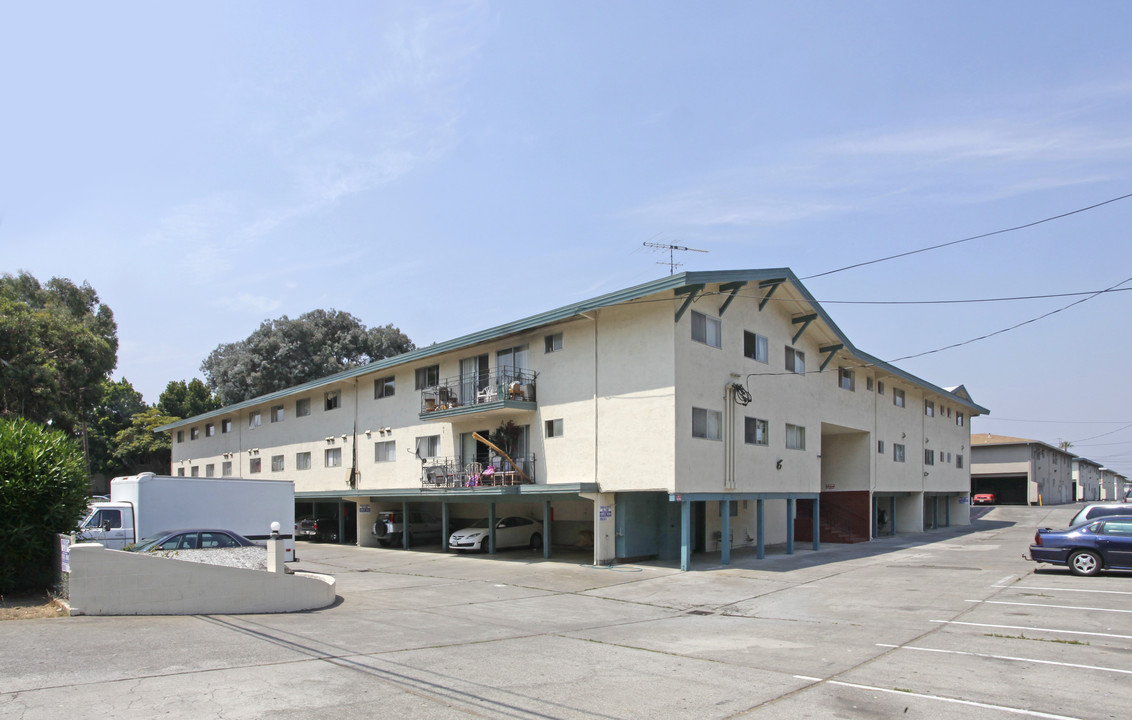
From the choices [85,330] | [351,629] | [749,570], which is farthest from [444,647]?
[85,330]

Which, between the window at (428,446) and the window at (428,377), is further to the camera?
the window at (428,377)

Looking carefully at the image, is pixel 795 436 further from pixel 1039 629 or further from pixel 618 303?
pixel 1039 629

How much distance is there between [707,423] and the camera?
23.0 meters

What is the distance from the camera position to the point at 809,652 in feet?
36.6

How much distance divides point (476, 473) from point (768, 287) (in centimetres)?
1164

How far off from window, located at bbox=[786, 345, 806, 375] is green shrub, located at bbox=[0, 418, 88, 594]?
21997 millimetres

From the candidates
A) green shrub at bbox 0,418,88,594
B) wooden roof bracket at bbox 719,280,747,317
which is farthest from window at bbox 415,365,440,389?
green shrub at bbox 0,418,88,594

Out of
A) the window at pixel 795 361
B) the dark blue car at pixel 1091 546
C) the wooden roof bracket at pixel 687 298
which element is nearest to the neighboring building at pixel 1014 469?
the window at pixel 795 361

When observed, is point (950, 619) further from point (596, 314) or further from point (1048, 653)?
point (596, 314)

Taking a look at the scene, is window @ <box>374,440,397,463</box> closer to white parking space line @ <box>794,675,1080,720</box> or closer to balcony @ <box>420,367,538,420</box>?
balcony @ <box>420,367,538,420</box>

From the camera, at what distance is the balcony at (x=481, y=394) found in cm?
2522

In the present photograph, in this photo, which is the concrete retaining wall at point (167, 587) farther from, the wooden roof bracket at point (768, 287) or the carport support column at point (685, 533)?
the wooden roof bracket at point (768, 287)

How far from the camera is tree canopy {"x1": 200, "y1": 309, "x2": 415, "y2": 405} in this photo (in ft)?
189

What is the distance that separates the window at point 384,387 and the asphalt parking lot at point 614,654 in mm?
13983
